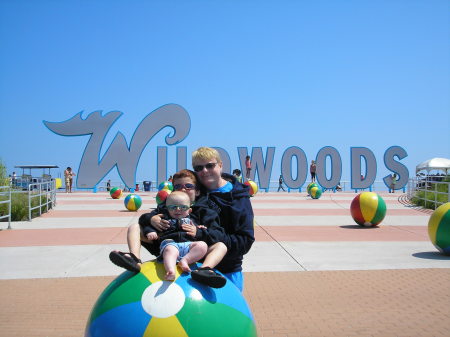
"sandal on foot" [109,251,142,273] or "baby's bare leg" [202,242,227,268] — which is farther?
"baby's bare leg" [202,242,227,268]

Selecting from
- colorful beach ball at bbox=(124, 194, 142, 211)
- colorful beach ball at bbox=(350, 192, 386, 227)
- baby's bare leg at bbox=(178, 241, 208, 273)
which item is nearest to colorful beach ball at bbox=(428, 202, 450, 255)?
colorful beach ball at bbox=(350, 192, 386, 227)

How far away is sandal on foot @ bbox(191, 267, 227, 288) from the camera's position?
113 inches

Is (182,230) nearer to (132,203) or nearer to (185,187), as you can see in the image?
(185,187)

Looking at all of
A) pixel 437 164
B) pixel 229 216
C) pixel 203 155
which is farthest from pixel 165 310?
pixel 437 164

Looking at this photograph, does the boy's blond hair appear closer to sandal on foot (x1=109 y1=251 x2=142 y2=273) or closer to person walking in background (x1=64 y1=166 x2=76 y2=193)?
sandal on foot (x1=109 y1=251 x2=142 y2=273)

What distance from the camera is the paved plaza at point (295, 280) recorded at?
4895 millimetres

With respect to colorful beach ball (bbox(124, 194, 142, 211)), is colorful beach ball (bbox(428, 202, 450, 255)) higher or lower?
Result: higher

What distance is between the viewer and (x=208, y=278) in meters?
2.87

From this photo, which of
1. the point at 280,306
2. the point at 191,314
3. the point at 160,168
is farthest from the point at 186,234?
the point at 160,168

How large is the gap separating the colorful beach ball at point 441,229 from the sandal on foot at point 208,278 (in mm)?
6591

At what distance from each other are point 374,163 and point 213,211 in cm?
3101

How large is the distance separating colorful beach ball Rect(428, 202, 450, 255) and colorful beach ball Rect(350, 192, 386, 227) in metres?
3.96

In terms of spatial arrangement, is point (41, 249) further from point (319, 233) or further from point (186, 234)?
point (186, 234)

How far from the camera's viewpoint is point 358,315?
5.12 m
